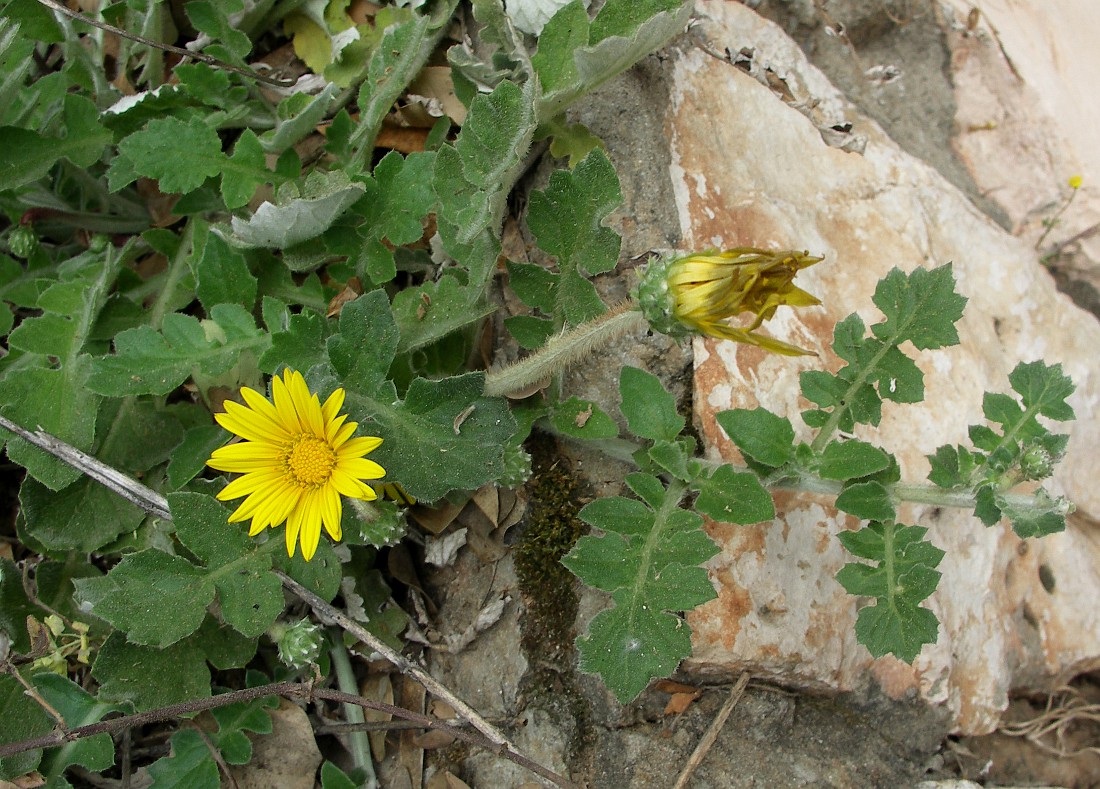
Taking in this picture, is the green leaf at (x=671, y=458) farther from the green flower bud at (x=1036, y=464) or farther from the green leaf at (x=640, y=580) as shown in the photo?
the green flower bud at (x=1036, y=464)

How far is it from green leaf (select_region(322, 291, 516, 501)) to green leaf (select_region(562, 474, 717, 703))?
0.38 m

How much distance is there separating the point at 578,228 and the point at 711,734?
165 centimetres

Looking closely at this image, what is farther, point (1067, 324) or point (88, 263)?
point (1067, 324)

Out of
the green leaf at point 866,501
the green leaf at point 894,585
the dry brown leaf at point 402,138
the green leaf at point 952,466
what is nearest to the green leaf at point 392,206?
the dry brown leaf at point 402,138

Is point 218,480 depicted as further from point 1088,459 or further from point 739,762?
point 1088,459

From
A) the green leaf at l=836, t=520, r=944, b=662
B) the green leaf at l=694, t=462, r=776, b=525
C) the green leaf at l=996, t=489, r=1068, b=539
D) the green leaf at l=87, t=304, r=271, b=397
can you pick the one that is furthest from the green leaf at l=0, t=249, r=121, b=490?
the green leaf at l=996, t=489, r=1068, b=539

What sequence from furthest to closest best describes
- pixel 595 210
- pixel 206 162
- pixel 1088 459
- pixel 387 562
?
pixel 1088 459
pixel 387 562
pixel 206 162
pixel 595 210

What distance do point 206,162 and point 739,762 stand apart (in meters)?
2.63

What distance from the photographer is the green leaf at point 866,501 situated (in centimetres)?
265

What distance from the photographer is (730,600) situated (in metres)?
2.83

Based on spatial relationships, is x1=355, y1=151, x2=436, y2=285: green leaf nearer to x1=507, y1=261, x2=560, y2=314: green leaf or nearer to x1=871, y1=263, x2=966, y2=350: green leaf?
x1=507, y1=261, x2=560, y2=314: green leaf

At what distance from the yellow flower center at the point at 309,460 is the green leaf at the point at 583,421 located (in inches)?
28.3

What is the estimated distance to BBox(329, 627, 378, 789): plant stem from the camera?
116 inches

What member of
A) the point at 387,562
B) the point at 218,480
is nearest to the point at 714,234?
the point at 387,562
